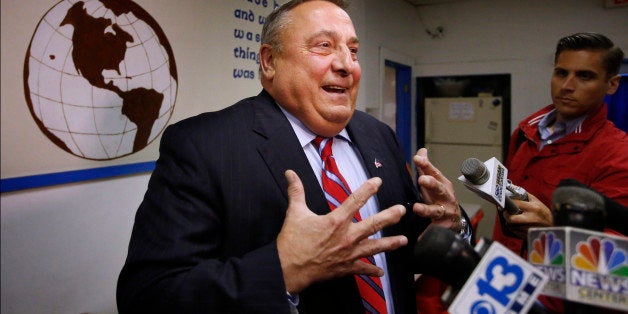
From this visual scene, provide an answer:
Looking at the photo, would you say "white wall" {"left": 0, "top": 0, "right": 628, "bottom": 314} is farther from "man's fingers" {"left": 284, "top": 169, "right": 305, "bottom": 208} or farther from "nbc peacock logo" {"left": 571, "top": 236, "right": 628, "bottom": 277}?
"nbc peacock logo" {"left": 571, "top": 236, "right": 628, "bottom": 277}

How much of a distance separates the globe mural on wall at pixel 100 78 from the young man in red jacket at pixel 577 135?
1.40 meters

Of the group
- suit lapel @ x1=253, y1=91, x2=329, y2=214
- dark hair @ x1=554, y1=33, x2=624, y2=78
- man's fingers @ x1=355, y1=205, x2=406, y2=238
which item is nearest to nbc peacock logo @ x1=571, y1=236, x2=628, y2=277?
man's fingers @ x1=355, y1=205, x2=406, y2=238

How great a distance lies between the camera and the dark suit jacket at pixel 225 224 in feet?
2.69

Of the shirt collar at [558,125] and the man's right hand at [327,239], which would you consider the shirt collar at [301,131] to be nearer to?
the man's right hand at [327,239]

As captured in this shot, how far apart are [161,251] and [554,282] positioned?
0.73m

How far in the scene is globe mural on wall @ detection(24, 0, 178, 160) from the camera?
1.27 metres

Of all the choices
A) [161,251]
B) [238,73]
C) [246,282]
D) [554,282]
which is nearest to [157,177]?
[161,251]

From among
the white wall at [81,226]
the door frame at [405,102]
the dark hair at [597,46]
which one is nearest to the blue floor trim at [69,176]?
the white wall at [81,226]

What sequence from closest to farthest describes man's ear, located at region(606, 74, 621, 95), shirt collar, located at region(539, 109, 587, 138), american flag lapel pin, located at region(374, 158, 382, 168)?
1. american flag lapel pin, located at region(374, 158, 382, 168)
2. shirt collar, located at region(539, 109, 587, 138)
3. man's ear, located at region(606, 74, 621, 95)

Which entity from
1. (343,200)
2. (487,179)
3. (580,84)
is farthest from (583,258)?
(580,84)

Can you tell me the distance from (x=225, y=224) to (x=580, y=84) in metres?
1.37

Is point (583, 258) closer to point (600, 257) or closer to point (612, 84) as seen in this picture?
point (600, 257)

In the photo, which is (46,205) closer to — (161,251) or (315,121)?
(161,251)

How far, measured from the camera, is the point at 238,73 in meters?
2.12
